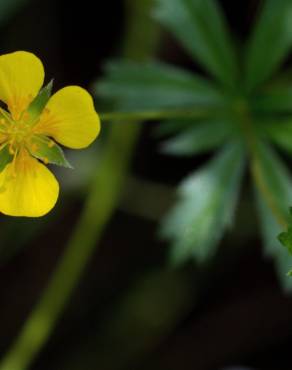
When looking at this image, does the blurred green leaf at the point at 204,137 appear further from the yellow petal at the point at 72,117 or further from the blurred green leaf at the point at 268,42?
the yellow petal at the point at 72,117

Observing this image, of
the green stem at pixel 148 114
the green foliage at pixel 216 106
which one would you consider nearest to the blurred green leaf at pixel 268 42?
the green foliage at pixel 216 106

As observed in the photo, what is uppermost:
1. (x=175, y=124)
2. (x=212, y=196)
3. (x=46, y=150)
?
(x=175, y=124)

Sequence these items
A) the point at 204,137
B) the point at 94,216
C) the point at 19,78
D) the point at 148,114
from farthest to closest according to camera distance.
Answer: the point at 94,216, the point at 204,137, the point at 148,114, the point at 19,78

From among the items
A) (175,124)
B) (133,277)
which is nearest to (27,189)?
(175,124)

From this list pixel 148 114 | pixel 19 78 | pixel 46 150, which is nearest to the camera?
pixel 19 78

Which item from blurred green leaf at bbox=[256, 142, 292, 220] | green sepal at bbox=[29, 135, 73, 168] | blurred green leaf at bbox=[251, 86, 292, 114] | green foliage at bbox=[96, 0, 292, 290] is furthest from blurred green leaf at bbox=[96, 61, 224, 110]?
green sepal at bbox=[29, 135, 73, 168]

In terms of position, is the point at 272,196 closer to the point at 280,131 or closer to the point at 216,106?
the point at 280,131
